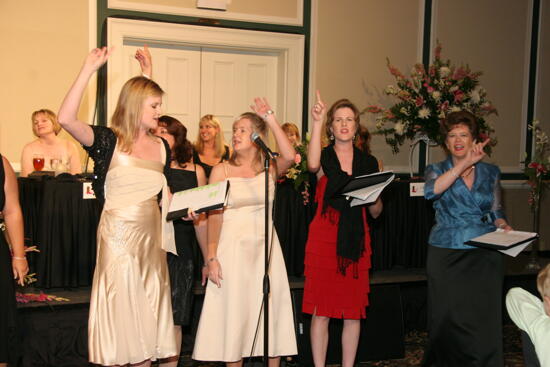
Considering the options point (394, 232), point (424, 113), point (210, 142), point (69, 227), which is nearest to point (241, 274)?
point (69, 227)

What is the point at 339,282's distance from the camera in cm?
380

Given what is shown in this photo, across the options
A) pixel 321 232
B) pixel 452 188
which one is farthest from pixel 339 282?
pixel 452 188

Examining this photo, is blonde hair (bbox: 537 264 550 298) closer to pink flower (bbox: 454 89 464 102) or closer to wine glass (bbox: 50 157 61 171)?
wine glass (bbox: 50 157 61 171)

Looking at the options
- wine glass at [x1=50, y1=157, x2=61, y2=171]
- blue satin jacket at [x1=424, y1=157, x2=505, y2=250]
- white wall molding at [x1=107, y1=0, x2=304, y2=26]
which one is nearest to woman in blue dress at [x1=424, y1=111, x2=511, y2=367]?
blue satin jacket at [x1=424, y1=157, x2=505, y2=250]

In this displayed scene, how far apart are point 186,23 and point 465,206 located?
407cm

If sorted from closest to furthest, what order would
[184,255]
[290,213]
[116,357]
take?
[116,357] < [184,255] < [290,213]

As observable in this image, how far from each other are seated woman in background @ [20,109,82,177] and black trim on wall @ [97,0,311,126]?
0.60m

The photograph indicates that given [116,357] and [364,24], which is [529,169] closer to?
[364,24]

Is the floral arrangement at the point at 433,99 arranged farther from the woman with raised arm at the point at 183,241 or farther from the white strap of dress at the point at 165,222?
the white strap of dress at the point at 165,222

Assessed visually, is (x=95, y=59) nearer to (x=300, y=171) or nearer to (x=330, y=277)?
(x=330, y=277)

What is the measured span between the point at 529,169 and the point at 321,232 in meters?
3.40

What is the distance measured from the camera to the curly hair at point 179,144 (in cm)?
397

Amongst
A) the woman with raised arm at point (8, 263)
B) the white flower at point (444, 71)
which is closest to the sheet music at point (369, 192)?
the woman with raised arm at point (8, 263)

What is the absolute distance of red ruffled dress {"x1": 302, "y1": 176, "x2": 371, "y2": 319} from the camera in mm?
3787
